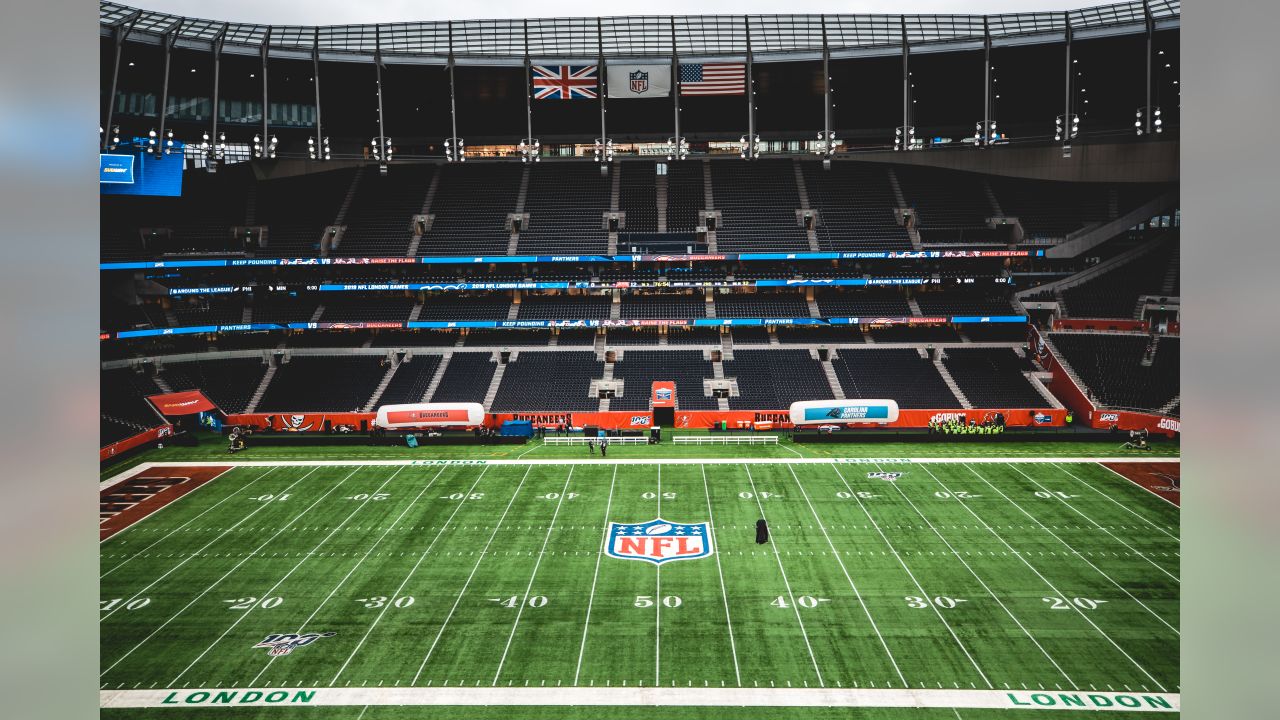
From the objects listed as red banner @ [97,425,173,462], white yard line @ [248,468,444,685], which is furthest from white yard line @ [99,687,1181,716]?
red banner @ [97,425,173,462]

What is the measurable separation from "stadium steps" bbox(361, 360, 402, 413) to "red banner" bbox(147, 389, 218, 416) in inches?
311

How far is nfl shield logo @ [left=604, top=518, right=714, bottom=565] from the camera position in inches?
968

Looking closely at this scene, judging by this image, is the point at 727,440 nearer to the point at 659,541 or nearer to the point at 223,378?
the point at 659,541

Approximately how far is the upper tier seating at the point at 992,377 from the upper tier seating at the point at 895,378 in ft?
3.96

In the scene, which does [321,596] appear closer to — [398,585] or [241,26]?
[398,585]

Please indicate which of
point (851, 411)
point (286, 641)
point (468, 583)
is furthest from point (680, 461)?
point (286, 641)

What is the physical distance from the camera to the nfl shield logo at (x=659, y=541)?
24594 millimetres

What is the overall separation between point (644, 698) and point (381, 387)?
109 feet

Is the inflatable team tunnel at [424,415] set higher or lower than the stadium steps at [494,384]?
lower

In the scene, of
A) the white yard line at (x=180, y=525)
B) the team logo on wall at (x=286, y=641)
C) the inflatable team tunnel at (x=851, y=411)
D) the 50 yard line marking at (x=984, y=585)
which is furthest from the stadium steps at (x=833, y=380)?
the team logo on wall at (x=286, y=641)

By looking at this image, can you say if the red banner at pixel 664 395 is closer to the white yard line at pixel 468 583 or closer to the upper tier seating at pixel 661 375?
the upper tier seating at pixel 661 375

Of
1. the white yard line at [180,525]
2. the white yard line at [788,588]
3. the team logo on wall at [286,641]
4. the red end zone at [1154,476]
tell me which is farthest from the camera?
the red end zone at [1154,476]
